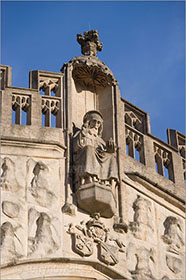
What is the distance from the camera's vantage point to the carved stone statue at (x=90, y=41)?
1772 cm

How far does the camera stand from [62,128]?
53.2 feet

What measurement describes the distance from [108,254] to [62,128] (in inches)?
90.4

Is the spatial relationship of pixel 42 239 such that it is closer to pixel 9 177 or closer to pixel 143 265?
pixel 9 177

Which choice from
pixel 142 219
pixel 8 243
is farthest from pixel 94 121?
pixel 8 243

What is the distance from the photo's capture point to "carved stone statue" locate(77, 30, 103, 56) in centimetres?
1772

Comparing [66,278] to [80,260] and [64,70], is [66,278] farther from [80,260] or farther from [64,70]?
[64,70]

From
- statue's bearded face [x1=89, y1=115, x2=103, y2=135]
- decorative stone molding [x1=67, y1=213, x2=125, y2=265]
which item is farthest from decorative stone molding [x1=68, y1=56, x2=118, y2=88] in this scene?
decorative stone molding [x1=67, y1=213, x2=125, y2=265]

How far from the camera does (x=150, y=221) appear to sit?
16156 millimetres

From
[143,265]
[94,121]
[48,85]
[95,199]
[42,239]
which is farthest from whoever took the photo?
[48,85]

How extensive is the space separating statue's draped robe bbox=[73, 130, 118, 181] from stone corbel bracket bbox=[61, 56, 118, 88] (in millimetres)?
1508

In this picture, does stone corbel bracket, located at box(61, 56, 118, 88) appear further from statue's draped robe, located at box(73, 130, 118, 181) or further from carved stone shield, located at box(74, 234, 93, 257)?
carved stone shield, located at box(74, 234, 93, 257)

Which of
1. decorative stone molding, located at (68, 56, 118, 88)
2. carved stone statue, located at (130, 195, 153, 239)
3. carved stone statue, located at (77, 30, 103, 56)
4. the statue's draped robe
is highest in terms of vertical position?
carved stone statue, located at (77, 30, 103, 56)

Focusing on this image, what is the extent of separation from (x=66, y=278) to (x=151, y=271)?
1.60 m

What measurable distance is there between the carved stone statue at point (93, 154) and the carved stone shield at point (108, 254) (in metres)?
1.03
